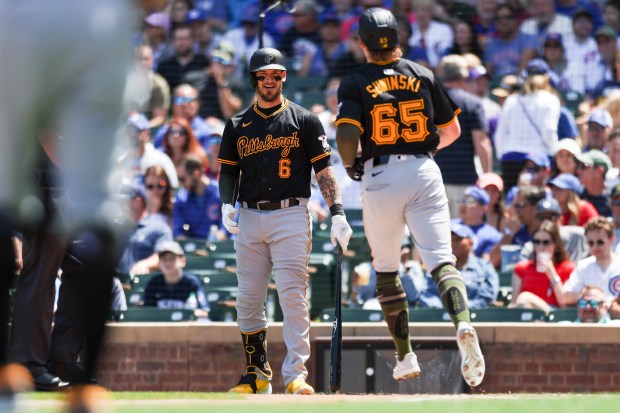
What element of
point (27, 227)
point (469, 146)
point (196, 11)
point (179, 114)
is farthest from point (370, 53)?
point (196, 11)

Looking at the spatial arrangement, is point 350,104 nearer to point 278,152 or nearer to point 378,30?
point 378,30

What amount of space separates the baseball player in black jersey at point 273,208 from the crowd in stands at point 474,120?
4.53ft

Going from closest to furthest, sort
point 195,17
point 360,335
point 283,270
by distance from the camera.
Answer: point 283,270 < point 360,335 < point 195,17

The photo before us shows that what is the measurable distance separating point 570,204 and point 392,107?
3.69m

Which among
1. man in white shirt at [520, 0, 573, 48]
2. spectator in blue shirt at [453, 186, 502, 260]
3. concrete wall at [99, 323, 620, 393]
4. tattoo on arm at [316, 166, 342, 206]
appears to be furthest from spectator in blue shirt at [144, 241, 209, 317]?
man in white shirt at [520, 0, 573, 48]

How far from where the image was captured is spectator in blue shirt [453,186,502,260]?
1064cm

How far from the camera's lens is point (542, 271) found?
976 cm

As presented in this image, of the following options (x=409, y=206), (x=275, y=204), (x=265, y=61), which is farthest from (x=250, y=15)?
(x=409, y=206)

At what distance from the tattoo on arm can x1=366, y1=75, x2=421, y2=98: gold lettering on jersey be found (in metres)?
0.57

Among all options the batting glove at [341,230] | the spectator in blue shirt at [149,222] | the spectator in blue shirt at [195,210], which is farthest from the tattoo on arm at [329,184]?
the spectator in blue shirt at [195,210]

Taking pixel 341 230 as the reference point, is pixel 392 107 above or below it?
above

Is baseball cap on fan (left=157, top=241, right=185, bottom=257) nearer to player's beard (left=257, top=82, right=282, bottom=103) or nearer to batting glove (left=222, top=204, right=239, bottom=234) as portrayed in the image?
batting glove (left=222, top=204, right=239, bottom=234)

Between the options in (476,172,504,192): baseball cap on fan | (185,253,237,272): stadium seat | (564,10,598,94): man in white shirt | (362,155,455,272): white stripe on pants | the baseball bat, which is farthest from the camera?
(564,10,598,94): man in white shirt

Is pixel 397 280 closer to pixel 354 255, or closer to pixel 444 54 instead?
pixel 354 255
